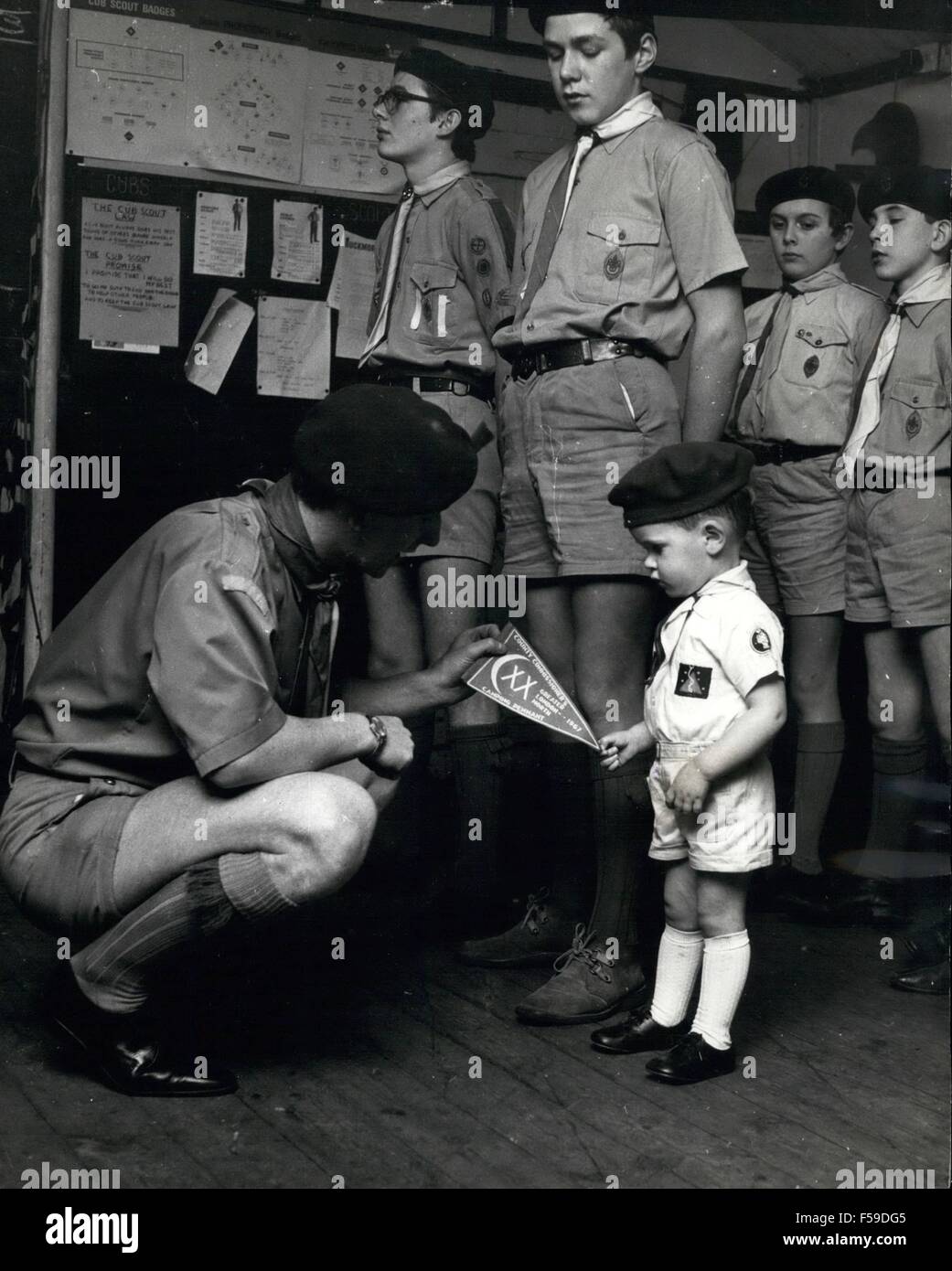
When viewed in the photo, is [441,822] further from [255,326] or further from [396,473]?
[396,473]

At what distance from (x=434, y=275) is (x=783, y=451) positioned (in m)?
0.98

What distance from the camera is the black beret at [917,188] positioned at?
2.98 m

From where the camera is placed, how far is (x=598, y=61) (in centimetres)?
265

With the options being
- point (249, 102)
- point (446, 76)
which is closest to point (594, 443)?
point (446, 76)

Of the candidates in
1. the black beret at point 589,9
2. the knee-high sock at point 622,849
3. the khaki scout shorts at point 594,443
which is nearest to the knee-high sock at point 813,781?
the knee-high sock at point 622,849

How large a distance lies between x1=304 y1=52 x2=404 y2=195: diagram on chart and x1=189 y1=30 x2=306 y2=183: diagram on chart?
0.13 ft

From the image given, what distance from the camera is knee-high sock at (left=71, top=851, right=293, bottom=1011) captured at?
2.11 meters

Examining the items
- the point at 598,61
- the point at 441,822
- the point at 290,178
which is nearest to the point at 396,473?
the point at 598,61

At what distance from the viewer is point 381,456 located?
217cm

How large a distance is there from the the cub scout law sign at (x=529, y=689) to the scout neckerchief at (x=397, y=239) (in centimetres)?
106

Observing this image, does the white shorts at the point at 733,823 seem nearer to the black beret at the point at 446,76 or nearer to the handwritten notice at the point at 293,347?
the black beret at the point at 446,76

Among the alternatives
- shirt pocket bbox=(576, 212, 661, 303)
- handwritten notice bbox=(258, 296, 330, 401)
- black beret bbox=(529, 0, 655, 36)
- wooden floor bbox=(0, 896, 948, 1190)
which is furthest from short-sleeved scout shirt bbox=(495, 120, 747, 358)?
handwritten notice bbox=(258, 296, 330, 401)

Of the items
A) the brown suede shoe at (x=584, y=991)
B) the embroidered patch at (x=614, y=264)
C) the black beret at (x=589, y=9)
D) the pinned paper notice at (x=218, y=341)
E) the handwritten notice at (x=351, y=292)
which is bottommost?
the brown suede shoe at (x=584, y=991)
